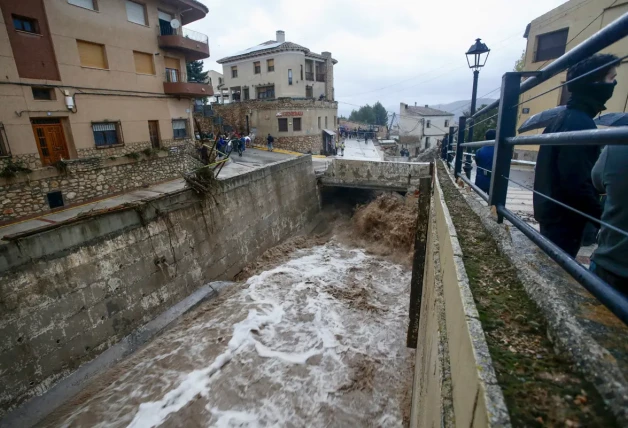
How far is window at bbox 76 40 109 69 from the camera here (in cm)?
1195

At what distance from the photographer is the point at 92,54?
Result: 1232 cm

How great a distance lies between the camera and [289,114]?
2605cm

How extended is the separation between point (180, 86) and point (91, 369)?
524 inches

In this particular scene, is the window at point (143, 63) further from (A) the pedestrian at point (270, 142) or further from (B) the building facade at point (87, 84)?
(A) the pedestrian at point (270, 142)

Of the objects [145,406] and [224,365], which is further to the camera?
[224,365]

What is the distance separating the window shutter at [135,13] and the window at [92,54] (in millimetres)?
2183

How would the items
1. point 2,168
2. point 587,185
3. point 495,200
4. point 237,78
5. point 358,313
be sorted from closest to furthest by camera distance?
1. point 587,185
2. point 495,200
3. point 358,313
4. point 2,168
5. point 237,78

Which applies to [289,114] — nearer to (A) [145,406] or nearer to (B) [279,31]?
(B) [279,31]

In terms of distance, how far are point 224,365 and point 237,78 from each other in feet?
102

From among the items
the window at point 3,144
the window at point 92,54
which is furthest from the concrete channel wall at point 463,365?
the window at point 92,54

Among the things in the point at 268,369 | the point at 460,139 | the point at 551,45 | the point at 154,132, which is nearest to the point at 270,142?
the point at 154,132

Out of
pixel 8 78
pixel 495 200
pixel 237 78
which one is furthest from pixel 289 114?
pixel 495 200

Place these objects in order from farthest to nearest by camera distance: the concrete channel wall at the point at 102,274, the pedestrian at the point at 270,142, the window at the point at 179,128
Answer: the pedestrian at the point at 270,142 < the window at the point at 179,128 < the concrete channel wall at the point at 102,274

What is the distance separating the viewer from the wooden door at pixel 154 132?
1498cm
